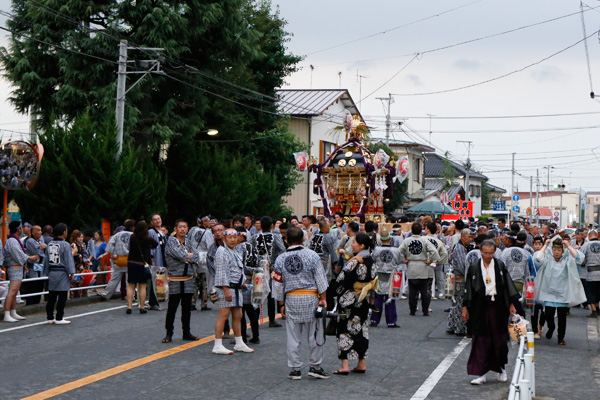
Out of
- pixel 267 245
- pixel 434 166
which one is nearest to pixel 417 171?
pixel 434 166

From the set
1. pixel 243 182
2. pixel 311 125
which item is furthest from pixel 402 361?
pixel 311 125

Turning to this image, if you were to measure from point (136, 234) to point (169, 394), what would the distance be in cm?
682

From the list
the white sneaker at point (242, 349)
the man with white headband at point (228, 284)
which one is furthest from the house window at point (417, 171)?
the man with white headband at point (228, 284)

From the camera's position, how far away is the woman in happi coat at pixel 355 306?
31.1 ft

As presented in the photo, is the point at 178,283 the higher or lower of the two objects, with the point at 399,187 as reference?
lower

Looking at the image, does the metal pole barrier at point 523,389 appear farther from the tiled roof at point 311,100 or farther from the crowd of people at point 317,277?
the tiled roof at point 311,100

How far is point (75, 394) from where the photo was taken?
26.6ft

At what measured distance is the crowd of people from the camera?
30.3 ft

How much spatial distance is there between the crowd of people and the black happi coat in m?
0.01

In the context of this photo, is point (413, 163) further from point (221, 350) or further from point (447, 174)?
point (221, 350)

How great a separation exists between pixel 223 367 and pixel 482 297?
10.9 ft

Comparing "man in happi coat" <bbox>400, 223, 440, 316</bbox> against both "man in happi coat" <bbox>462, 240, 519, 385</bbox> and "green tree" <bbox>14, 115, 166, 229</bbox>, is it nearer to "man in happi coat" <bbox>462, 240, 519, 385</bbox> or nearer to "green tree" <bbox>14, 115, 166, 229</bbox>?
"man in happi coat" <bbox>462, 240, 519, 385</bbox>

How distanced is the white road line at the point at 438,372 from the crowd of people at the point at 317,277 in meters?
0.49

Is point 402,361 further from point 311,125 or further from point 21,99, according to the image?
point 311,125
